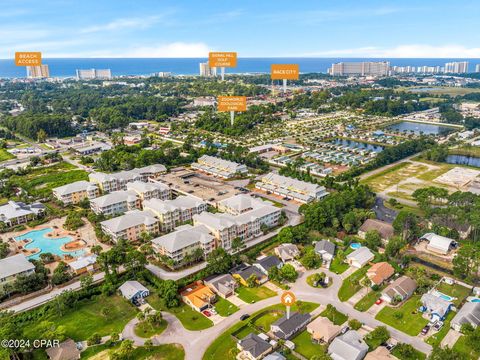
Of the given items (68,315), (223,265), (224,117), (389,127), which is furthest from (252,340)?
(389,127)

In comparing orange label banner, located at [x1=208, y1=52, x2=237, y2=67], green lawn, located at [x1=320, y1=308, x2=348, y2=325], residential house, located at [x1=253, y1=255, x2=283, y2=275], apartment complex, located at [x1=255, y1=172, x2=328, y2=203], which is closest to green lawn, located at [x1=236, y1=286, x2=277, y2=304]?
residential house, located at [x1=253, y1=255, x2=283, y2=275]

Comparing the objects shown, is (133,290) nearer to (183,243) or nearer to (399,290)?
(183,243)

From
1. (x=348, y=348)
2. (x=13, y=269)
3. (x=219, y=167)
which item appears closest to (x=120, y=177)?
(x=219, y=167)

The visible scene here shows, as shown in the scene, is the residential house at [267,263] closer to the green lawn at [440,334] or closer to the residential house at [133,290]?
the residential house at [133,290]

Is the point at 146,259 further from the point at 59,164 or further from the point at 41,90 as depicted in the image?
the point at 41,90

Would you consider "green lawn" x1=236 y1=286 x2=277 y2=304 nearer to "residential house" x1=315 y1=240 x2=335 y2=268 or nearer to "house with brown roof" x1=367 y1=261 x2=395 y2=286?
"residential house" x1=315 y1=240 x2=335 y2=268
